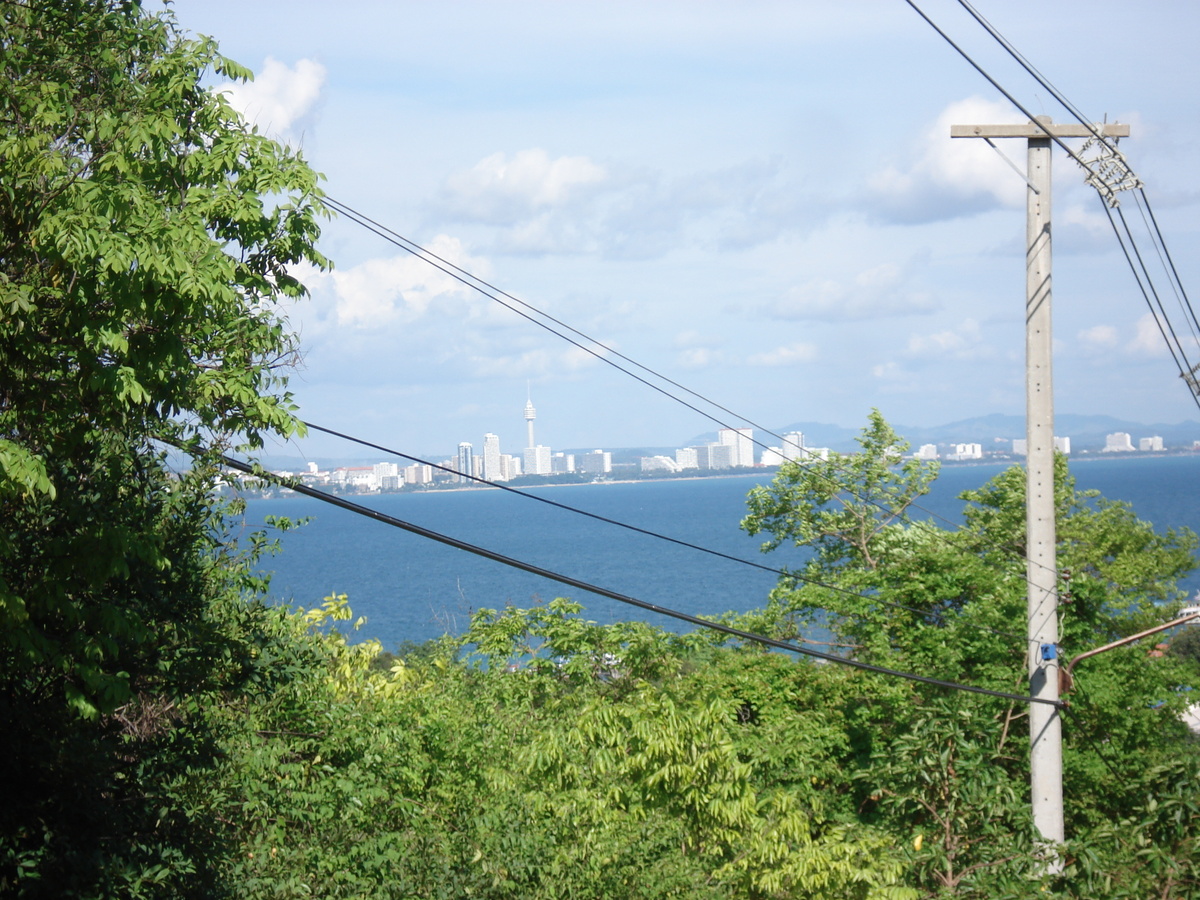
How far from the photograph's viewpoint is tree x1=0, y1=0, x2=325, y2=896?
5.40 metres

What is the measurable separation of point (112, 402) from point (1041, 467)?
7.51 metres

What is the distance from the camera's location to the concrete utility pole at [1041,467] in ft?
29.6

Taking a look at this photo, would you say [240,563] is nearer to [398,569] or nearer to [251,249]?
[251,249]

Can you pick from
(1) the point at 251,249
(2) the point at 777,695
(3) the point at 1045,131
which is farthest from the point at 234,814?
(2) the point at 777,695

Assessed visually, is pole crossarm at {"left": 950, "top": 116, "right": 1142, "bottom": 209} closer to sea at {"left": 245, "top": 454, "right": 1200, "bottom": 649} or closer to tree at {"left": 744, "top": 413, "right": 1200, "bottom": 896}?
tree at {"left": 744, "top": 413, "right": 1200, "bottom": 896}

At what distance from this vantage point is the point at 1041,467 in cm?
920

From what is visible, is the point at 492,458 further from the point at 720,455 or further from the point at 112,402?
the point at 112,402

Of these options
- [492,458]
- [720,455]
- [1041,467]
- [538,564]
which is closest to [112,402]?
[1041,467]

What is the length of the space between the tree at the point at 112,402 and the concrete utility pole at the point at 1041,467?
6.30 meters

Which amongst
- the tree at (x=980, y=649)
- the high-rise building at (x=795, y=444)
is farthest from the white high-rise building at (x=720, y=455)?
the tree at (x=980, y=649)

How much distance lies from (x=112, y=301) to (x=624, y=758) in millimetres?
7211

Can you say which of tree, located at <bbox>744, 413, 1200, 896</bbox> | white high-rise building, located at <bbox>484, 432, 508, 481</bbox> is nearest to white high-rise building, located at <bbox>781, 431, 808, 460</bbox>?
tree, located at <bbox>744, 413, 1200, 896</bbox>

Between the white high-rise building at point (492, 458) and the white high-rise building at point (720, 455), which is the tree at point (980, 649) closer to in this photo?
the white high-rise building at point (492, 458)

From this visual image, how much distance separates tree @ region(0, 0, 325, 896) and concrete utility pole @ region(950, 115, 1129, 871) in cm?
630
